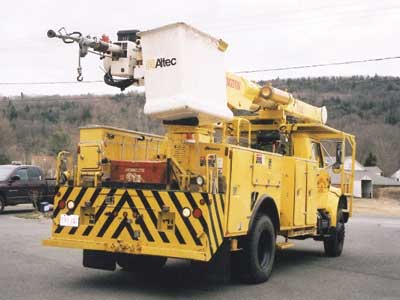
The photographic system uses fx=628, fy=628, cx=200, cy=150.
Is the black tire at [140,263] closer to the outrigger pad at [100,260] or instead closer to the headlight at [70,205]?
the outrigger pad at [100,260]

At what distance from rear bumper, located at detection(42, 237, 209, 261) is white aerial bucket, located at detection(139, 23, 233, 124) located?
1775 mm

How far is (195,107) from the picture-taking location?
8.13 meters

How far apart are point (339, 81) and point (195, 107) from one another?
12258cm

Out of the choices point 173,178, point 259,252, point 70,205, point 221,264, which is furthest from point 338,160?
point 70,205

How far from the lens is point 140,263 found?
9.96 meters

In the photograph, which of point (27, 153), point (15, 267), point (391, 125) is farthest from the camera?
point (391, 125)

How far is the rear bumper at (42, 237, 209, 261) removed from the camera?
785 cm

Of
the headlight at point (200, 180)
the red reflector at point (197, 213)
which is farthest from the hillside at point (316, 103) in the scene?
the red reflector at point (197, 213)

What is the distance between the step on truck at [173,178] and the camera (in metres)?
8.09

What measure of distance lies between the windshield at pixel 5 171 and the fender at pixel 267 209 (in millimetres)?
14556

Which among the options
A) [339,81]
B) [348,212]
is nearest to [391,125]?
[339,81]

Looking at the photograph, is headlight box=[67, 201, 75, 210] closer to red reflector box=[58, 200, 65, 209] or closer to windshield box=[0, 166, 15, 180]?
red reflector box=[58, 200, 65, 209]

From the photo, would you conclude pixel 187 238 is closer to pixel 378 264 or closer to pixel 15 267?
pixel 15 267

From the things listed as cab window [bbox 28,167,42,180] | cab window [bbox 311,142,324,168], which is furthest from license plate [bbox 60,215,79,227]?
cab window [bbox 28,167,42,180]
